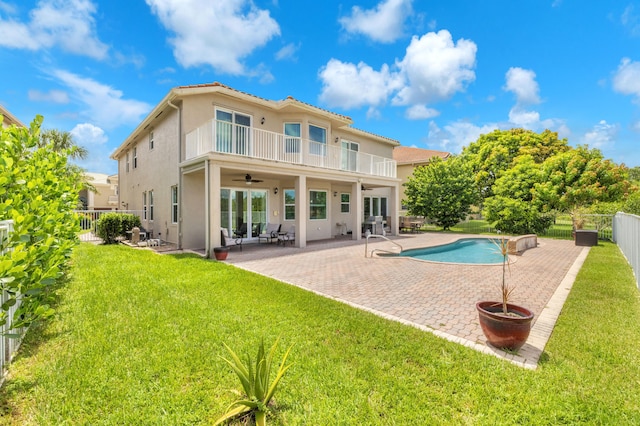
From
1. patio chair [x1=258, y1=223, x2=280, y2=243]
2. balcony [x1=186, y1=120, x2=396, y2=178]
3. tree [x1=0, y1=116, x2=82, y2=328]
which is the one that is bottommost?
patio chair [x1=258, y1=223, x2=280, y2=243]

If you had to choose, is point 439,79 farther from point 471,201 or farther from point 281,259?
point 281,259

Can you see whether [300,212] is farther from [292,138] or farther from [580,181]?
[580,181]

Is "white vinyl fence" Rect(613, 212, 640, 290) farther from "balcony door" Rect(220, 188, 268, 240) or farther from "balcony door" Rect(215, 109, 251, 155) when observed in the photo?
"balcony door" Rect(220, 188, 268, 240)

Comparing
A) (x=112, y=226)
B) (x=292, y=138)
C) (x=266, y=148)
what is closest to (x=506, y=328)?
(x=266, y=148)

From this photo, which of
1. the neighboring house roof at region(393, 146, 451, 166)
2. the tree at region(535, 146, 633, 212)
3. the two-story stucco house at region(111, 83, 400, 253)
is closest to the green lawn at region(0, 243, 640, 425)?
the two-story stucco house at region(111, 83, 400, 253)

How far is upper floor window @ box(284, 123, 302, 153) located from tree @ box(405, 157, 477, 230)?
11.7 metres

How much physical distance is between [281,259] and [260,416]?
7921mm

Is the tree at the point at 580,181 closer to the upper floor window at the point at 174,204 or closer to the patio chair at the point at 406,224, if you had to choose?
the patio chair at the point at 406,224

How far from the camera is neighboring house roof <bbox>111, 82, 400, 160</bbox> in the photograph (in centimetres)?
1159

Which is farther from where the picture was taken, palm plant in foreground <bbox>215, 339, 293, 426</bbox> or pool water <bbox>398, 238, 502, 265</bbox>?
pool water <bbox>398, 238, 502, 265</bbox>

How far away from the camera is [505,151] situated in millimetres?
26672

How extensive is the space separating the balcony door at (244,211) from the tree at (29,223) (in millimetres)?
8057

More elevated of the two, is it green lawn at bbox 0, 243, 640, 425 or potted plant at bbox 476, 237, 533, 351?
potted plant at bbox 476, 237, 533, 351

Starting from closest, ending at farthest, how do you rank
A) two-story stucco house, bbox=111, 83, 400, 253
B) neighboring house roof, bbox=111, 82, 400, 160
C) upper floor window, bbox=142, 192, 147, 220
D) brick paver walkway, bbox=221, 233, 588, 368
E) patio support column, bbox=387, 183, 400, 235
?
brick paver walkway, bbox=221, 233, 588, 368, two-story stucco house, bbox=111, 83, 400, 253, neighboring house roof, bbox=111, 82, 400, 160, upper floor window, bbox=142, 192, 147, 220, patio support column, bbox=387, 183, 400, 235
